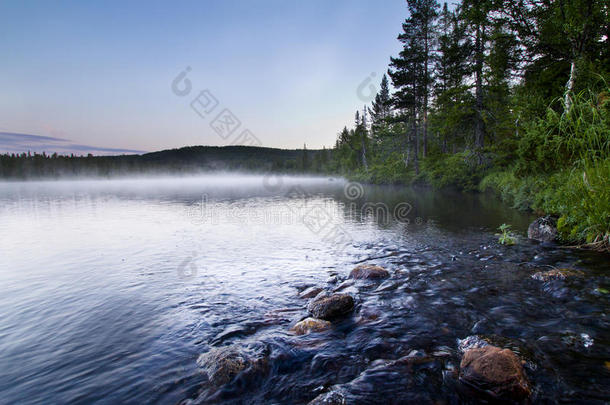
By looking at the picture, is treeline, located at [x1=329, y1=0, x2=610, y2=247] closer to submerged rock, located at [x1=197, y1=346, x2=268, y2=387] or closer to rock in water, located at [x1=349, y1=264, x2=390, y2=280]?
rock in water, located at [x1=349, y1=264, x2=390, y2=280]

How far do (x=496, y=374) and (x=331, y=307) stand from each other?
2.97 metres

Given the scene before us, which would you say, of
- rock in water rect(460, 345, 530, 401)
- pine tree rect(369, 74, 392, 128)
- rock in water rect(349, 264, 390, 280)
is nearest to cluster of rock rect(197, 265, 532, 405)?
rock in water rect(460, 345, 530, 401)

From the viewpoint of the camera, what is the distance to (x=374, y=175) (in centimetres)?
6097

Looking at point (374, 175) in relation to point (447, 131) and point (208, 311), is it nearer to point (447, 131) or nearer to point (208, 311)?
point (447, 131)

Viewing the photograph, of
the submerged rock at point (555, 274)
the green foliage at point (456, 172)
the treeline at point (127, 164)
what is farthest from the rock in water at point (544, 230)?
the treeline at point (127, 164)

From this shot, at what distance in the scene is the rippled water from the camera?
13.0 feet

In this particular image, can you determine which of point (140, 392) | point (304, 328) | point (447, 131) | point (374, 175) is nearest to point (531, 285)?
point (304, 328)

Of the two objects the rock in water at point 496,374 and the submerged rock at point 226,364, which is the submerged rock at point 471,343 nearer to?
the rock in water at point 496,374

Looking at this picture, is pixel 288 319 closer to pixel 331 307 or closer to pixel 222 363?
pixel 331 307

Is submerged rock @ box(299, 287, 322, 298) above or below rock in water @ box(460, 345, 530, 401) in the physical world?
below

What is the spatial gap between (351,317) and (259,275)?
3.74 meters

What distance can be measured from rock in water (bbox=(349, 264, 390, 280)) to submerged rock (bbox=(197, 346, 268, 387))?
13.6 ft

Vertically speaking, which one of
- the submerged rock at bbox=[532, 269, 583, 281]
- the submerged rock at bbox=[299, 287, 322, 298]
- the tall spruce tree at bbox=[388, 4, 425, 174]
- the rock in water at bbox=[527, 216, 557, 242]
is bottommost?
the submerged rock at bbox=[299, 287, 322, 298]

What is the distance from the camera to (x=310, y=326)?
5418 millimetres
